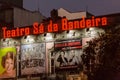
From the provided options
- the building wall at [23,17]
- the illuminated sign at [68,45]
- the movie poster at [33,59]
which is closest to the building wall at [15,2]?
the building wall at [23,17]

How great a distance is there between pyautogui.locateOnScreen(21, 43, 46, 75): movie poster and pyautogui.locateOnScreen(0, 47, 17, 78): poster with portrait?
3.45 feet

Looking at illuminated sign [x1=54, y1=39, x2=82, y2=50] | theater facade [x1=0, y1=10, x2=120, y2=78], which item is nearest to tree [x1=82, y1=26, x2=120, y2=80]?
theater facade [x1=0, y1=10, x2=120, y2=78]

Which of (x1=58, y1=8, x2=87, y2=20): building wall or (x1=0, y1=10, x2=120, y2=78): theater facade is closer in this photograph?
(x1=0, y1=10, x2=120, y2=78): theater facade

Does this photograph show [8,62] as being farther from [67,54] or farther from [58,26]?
[67,54]

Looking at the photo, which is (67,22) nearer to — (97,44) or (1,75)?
(97,44)

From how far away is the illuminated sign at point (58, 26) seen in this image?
41938mm

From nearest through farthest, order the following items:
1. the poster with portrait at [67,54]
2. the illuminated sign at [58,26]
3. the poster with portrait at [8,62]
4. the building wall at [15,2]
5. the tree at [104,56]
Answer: the tree at [104,56]
the illuminated sign at [58,26]
the poster with portrait at [67,54]
the poster with portrait at [8,62]
the building wall at [15,2]

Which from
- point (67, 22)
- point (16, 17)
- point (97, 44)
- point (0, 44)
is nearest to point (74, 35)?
point (67, 22)

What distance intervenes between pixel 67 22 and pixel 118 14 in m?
5.10

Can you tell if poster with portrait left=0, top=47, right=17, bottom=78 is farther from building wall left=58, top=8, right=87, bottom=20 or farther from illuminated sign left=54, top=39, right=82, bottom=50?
building wall left=58, top=8, right=87, bottom=20

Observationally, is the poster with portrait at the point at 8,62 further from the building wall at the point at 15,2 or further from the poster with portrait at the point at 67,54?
the building wall at the point at 15,2

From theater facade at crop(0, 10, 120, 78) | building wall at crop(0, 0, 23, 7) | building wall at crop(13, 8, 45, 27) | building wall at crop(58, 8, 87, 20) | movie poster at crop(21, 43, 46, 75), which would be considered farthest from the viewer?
building wall at crop(0, 0, 23, 7)

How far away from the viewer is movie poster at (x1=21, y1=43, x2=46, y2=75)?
147 feet

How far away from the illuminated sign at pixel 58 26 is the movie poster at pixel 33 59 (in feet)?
4.56
